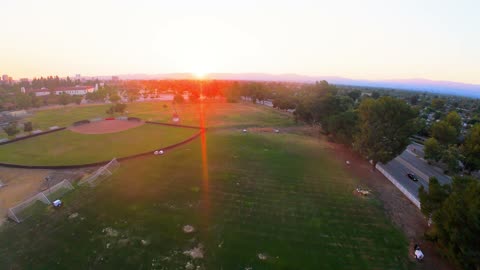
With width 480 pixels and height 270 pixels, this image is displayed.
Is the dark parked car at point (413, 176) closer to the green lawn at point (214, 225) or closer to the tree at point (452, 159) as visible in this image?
the tree at point (452, 159)

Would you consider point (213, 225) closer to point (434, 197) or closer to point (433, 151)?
point (434, 197)

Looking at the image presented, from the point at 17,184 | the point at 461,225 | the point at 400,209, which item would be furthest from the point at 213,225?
the point at 17,184

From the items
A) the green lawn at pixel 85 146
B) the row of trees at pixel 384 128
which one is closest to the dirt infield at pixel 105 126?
the green lawn at pixel 85 146

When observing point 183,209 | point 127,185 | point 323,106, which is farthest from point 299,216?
point 323,106

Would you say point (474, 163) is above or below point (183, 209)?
above

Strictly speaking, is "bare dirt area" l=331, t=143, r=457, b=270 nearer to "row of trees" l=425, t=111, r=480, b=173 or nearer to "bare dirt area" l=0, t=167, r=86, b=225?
"row of trees" l=425, t=111, r=480, b=173

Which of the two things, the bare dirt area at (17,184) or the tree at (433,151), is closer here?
the bare dirt area at (17,184)

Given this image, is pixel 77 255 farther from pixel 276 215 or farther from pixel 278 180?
pixel 278 180
